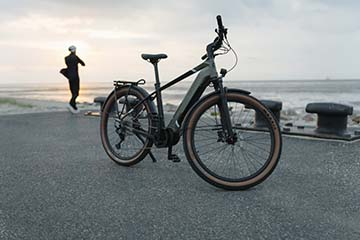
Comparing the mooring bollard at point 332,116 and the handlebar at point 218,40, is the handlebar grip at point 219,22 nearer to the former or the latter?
the handlebar at point 218,40

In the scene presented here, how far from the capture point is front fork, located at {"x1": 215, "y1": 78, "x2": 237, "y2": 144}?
10.3 feet

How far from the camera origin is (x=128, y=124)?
155 inches

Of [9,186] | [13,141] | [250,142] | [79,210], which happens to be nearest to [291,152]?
[250,142]

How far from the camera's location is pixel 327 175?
11.4 ft

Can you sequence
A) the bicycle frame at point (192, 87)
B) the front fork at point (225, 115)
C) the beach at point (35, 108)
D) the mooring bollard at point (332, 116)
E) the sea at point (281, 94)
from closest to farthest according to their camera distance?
the front fork at point (225, 115)
the bicycle frame at point (192, 87)
the mooring bollard at point (332, 116)
the beach at point (35, 108)
the sea at point (281, 94)

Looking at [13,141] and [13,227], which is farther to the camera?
[13,141]

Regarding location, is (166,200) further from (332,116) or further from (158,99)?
(332,116)

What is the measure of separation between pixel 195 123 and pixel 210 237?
1198 mm

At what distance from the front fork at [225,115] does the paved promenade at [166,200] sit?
0.45m

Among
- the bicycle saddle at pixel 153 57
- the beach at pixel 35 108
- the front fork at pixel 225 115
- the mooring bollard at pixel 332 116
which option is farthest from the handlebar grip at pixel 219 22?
the beach at pixel 35 108

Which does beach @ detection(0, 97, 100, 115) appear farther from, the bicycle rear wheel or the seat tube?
the seat tube

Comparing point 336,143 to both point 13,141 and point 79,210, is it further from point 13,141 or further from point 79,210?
point 13,141

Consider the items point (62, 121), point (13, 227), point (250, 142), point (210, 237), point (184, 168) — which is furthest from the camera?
point (62, 121)

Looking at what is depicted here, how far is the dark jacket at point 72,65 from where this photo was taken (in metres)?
9.63
